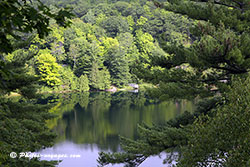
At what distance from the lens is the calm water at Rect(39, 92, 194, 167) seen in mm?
14308

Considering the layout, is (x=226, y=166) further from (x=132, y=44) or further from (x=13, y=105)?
(x=132, y=44)

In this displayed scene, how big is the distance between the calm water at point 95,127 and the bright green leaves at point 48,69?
12070 millimetres

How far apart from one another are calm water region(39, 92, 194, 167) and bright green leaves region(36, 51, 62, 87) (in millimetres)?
12070

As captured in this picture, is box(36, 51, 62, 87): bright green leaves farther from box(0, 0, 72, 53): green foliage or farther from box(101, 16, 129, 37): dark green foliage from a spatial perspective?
box(0, 0, 72, 53): green foliage

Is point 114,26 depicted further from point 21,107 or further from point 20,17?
point 20,17

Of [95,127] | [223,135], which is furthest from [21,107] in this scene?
[95,127]

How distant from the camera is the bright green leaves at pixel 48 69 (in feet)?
129

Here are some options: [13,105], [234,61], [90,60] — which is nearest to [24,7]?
[234,61]

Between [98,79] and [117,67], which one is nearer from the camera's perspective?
[98,79]

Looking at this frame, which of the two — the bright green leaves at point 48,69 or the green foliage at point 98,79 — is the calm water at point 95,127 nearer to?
the bright green leaves at point 48,69

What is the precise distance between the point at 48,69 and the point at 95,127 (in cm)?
2265

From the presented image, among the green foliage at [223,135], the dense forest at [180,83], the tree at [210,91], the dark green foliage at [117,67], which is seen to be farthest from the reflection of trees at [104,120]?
the dark green foliage at [117,67]

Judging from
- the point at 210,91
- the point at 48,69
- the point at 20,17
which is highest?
the point at 20,17

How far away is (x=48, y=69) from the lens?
1574 inches
